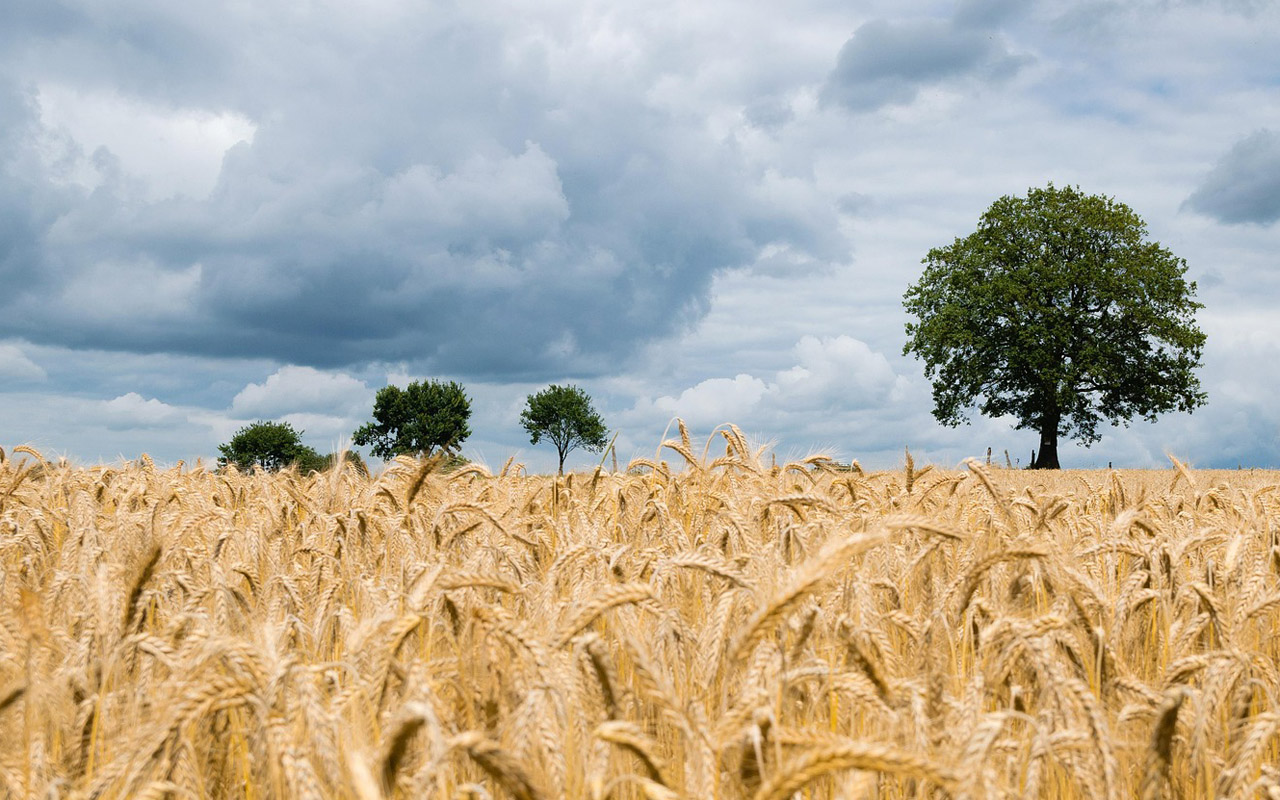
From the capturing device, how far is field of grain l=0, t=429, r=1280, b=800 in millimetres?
1791

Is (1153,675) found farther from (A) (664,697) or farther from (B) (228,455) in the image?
(B) (228,455)

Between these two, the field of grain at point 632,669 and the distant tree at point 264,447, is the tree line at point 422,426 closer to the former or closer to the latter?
the distant tree at point 264,447

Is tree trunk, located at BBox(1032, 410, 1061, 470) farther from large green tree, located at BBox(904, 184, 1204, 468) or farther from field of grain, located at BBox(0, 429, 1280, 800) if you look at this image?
field of grain, located at BBox(0, 429, 1280, 800)

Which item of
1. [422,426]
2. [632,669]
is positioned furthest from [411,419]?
[632,669]

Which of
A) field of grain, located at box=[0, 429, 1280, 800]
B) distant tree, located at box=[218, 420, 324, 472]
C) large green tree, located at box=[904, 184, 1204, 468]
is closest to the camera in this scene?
field of grain, located at box=[0, 429, 1280, 800]

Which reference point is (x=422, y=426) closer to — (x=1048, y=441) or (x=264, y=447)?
(x=264, y=447)

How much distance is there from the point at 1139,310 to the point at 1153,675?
46482mm

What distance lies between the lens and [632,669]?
290 cm

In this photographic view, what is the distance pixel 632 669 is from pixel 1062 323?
46.7 m

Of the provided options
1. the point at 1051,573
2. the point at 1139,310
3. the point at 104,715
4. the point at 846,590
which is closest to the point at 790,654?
the point at 846,590

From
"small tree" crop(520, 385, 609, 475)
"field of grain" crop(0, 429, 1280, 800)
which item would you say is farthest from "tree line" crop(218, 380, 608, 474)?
"field of grain" crop(0, 429, 1280, 800)

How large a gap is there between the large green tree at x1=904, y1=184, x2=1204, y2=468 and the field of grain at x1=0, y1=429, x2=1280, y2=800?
42493mm

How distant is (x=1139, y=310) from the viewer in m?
44.1

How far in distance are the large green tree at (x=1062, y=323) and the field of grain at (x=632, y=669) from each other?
42493mm
